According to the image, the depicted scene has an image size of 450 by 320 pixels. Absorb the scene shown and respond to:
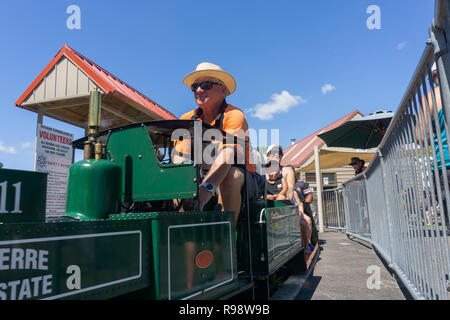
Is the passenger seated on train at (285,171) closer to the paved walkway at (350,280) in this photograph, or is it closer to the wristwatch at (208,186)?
the paved walkway at (350,280)

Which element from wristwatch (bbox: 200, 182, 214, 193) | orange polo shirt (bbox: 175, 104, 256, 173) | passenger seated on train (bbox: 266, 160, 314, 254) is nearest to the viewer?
wristwatch (bbox: 200, 182, 214, 193)

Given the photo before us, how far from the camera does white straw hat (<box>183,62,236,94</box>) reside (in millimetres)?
3227

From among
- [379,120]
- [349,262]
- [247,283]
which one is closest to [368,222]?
[349,262]

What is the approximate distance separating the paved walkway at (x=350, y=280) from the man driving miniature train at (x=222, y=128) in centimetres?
137

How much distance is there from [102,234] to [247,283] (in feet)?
5.57

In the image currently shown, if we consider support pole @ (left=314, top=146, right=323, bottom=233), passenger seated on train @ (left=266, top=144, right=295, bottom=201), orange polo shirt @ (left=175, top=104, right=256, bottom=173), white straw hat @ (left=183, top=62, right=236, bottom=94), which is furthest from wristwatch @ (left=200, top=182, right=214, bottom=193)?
support pole @ (left=314, top=146, right=323, bottom=233)

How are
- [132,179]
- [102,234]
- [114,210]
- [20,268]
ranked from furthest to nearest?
1. [132,179]
2. [114,210]
3. [102,234]
4. [20,268]

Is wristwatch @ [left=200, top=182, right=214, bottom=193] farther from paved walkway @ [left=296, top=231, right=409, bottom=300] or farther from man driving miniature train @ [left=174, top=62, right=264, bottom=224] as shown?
paved walkway @ [left=296, top=231, right=409, bottom=300]

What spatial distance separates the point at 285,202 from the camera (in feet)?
15.8

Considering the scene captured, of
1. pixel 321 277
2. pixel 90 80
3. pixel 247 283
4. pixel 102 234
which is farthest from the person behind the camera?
pixel 90 80

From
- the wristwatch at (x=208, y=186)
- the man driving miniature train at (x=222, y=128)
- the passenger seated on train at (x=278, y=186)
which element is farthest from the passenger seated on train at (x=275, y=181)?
the wristwatch at (x=208, y=186)

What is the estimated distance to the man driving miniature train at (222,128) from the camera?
259 centimetres

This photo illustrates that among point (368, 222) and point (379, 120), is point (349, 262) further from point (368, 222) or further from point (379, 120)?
point (379, 120)

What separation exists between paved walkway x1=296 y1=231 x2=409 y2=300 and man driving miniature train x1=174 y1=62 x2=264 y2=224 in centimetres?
137
